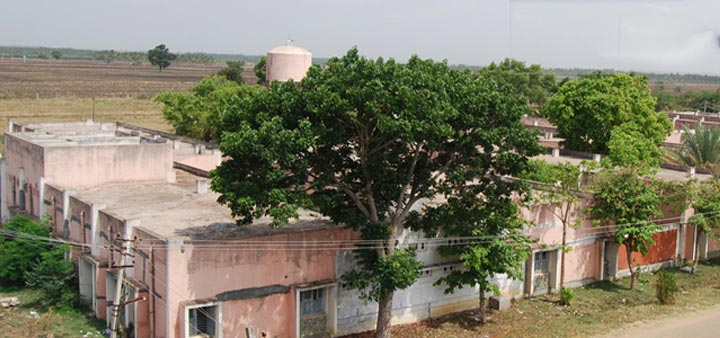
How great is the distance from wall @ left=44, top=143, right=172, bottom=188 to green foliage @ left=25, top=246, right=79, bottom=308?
4.18 m

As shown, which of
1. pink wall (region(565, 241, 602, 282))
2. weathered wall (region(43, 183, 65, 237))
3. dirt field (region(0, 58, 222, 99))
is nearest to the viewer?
weathered wall (region(43, 183, 65, 237))

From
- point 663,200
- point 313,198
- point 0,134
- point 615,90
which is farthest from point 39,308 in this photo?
point 0,134

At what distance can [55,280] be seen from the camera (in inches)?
830

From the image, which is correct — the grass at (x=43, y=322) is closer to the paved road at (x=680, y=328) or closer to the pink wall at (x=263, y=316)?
the pink wall at (x=263, y=316)

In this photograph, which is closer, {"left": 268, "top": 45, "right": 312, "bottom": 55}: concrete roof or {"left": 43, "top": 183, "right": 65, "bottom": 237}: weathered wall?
{"left": 43, "top": 183, "right": 65, "bottom": 237}: weathered wall

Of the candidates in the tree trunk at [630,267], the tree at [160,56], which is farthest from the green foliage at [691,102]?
the tree at [160,56]

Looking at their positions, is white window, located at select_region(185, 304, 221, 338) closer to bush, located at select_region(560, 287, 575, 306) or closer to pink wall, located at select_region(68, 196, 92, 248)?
pink wall, located at select_region(68, 196, 92, 248)

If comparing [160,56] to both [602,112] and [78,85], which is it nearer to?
[78,85]

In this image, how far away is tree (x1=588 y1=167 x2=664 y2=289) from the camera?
23.6 meters

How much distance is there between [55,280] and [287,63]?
24.0 m

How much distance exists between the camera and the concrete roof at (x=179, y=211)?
19.3 metres

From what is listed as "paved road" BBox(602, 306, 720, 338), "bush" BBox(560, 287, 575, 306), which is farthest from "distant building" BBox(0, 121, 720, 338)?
"paved road" BBox(602, 306, 720, 338)

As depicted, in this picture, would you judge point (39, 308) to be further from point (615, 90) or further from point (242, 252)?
point (615, 90)

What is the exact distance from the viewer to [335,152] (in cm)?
1808
